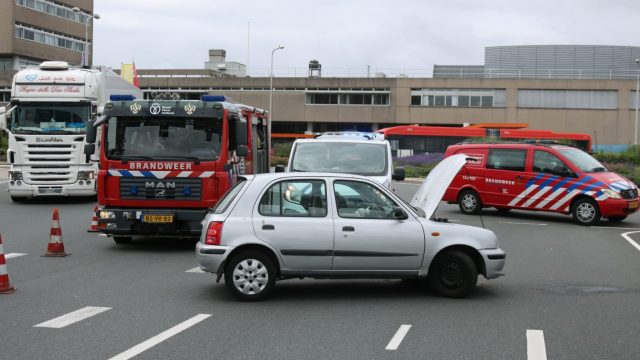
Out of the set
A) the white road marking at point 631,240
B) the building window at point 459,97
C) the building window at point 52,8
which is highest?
the building window at point 52,8

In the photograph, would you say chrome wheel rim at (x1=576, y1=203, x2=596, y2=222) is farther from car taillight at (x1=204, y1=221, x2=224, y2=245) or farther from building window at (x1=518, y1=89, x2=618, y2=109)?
building window at (x1=518, y1=89, x2=618, y2=109)

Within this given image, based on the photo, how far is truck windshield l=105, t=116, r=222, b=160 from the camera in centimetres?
1322

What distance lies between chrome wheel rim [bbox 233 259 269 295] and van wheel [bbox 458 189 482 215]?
1254 cm

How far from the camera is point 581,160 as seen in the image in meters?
19.3

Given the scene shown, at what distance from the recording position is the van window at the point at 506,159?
19.6 meters

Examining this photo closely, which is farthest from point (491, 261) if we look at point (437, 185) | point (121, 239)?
point (121, 239)

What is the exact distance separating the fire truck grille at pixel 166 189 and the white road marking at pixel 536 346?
6986mm

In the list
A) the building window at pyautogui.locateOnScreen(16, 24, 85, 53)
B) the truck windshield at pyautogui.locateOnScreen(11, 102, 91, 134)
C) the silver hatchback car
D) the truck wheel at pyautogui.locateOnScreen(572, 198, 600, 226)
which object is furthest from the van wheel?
the building window at pyautogui.locateOnScreen(16, 24, 85, 53)

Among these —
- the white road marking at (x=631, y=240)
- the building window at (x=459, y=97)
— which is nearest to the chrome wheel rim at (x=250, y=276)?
the white road marking at (x=631, y=240)

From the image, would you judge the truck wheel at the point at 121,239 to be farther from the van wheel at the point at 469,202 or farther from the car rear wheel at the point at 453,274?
the van wheel at the point at 469,202

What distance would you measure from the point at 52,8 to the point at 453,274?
81.7 metres

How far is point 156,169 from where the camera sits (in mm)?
13023

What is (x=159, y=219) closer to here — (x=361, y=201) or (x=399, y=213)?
(x=361, y=201)

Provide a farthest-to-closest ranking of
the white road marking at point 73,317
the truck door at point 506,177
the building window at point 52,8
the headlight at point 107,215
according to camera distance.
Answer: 1. the building window at point 52,8
2. the truck door at point 506,177
3. the headlight at point 107,215
4. the white road marking at point 73,317
